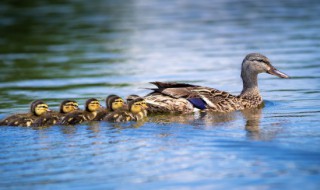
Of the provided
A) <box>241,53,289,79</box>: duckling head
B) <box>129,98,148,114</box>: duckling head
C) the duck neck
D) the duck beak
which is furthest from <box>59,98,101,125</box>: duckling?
the duck beak

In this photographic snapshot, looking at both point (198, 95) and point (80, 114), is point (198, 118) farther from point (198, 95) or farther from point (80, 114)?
point (80, 114)

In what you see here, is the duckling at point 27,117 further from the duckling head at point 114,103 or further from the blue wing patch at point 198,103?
the blue wing patch at point 198,103

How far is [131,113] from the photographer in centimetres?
1069

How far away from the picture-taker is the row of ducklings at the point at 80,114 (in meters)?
10.5

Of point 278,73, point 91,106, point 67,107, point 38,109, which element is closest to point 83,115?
point 91,106

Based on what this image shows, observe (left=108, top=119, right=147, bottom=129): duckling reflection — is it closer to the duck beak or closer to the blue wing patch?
the blue wing patch

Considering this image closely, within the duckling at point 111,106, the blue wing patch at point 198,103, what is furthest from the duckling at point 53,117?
the blue wing patch at point 198,103

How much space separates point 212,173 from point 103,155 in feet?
4.40

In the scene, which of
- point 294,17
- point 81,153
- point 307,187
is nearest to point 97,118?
point 81,153

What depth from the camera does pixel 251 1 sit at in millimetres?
30391

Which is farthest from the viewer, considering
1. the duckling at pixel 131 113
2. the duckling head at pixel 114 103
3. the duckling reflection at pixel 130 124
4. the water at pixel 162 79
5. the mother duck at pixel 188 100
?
the mother duck at pixel 188 100

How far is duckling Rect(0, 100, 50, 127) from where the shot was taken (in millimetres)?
10445

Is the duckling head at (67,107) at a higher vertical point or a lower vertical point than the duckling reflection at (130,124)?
higher

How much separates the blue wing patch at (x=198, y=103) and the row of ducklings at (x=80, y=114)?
827mm
